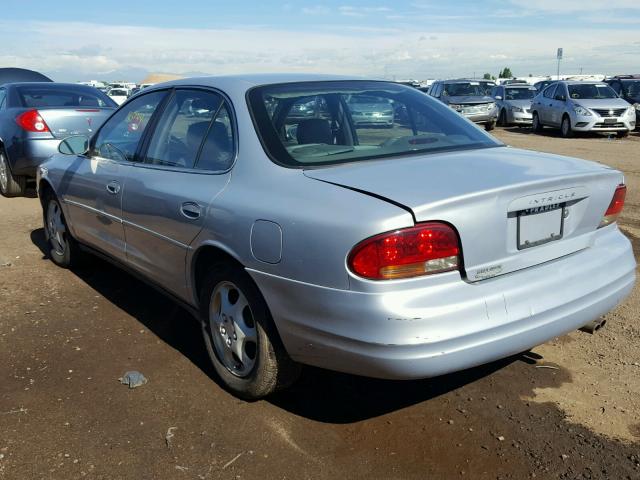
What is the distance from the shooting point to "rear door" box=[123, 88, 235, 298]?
347 cm

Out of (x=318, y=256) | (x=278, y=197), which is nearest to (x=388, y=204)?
(x=318, y=256)

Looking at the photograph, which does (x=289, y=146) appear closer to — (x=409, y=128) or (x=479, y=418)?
(x=409, y=128)

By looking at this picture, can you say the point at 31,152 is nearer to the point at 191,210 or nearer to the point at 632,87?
the point at 191,210

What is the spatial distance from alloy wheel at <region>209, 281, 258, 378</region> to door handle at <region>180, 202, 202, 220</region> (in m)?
0.38

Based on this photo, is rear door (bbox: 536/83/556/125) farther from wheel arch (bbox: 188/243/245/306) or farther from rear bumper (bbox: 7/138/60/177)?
wheel arch (bbox: 188/243/245/306)

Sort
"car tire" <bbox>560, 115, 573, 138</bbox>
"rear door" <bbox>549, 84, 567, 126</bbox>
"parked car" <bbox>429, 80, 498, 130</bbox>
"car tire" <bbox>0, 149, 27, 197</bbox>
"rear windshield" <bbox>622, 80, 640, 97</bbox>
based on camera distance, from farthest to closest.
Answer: "parked car" <bbox>429, 80, 498, 130</bbox> < "rear windshield" <bbox>622, 80, 640, 97</bbox> < "rear door" <bbox>549, 84, 567, 126</bbox> < "car tire" <bbox>560, 115, 573, 138</bbox> < "car tire" <bbox>0, 149, 27, 197</bbox>

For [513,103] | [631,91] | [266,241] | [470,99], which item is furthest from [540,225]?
[513,103]

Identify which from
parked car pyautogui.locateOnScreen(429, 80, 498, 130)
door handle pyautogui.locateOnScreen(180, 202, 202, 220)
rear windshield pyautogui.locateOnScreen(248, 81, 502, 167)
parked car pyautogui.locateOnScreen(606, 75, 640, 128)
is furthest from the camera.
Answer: parked car pyautogui.locateOnScreen(429, 80, 498, 130)

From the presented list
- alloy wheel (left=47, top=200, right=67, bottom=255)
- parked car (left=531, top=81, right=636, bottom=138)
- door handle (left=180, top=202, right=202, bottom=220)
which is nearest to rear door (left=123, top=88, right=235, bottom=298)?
door handle (left=180, top=202, right=202, bottom=220)

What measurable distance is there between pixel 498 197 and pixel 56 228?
431 centimetres

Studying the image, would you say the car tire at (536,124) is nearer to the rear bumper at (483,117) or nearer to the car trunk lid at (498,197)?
the rear bumper at (483,117)

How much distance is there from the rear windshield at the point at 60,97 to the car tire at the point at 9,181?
2.82 feet

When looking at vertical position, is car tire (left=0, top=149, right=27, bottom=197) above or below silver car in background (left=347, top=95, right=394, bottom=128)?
below

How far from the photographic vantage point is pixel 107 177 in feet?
14.7
